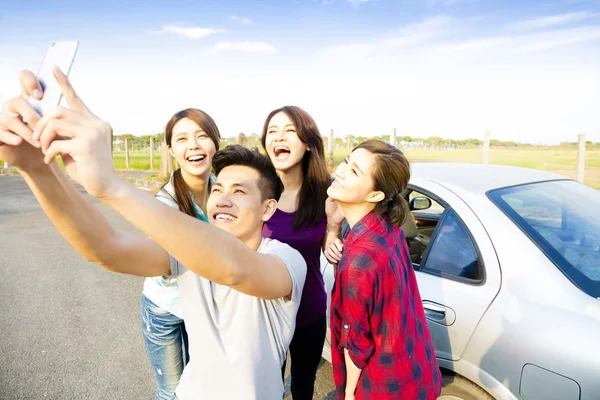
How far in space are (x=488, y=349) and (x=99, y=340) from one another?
3.46 m

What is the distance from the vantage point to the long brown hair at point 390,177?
163cm

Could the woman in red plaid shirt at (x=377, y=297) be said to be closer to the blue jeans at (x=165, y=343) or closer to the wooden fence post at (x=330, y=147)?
the blue jeans at (x=165, y=343)

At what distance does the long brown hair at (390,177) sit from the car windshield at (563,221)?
810 mm

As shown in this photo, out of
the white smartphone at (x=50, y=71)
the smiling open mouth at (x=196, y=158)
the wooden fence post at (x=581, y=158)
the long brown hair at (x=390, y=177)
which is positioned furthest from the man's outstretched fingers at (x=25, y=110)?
the wooden fence post at (x=581, y=158)

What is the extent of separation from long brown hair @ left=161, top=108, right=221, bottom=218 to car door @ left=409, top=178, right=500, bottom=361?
1.37 meters

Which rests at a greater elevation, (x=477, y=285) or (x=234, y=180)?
(x=234, y=180)

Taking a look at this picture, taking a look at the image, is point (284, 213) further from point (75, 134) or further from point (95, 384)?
point (95, 384)

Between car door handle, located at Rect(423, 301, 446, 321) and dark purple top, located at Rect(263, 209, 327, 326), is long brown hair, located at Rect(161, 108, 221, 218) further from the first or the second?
car door handle, located at Rect(423, 301, 446, 321)

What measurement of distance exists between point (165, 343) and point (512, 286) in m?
1.76

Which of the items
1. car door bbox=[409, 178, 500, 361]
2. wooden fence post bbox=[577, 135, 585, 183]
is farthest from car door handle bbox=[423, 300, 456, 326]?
wooden fence post bbox=[577, 135, 585, 183]

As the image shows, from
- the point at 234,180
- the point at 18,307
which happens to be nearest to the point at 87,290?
the point at 18,307

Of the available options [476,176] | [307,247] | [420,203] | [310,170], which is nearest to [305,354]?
[307,247]

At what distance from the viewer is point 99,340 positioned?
12.2ft

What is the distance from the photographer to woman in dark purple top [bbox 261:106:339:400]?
2.18 metres
